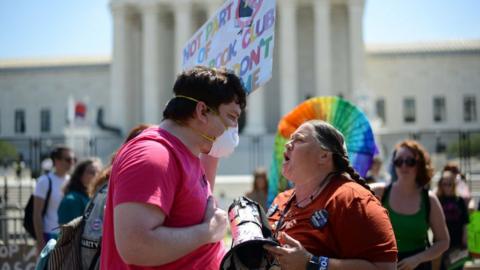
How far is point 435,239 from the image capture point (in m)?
4.84

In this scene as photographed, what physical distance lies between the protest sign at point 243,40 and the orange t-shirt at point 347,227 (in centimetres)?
100

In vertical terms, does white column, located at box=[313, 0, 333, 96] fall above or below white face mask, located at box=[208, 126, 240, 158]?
above

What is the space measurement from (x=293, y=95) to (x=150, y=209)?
4129 centimetres

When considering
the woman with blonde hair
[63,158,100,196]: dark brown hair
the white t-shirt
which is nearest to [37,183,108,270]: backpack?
[63,158,100,196]: dark brown hair

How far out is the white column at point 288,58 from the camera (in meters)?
43.5

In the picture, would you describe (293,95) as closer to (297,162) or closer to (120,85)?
(120,85)

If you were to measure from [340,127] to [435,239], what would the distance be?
4.66 ft

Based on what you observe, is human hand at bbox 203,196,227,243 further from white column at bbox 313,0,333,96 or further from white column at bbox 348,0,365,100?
white column at bbox 348,0,365,100

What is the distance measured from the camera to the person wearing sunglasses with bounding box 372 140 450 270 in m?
4.76

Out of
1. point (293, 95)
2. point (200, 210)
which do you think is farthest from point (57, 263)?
point (293, 95)

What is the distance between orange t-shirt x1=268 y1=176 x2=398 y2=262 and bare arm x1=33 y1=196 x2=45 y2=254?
4.65 m

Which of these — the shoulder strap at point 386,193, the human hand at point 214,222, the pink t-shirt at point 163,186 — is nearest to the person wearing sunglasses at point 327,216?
the human hand at point 214,222

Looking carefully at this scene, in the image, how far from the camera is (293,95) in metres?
43.4

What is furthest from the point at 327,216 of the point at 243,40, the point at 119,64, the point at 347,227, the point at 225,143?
the point at 119,64
